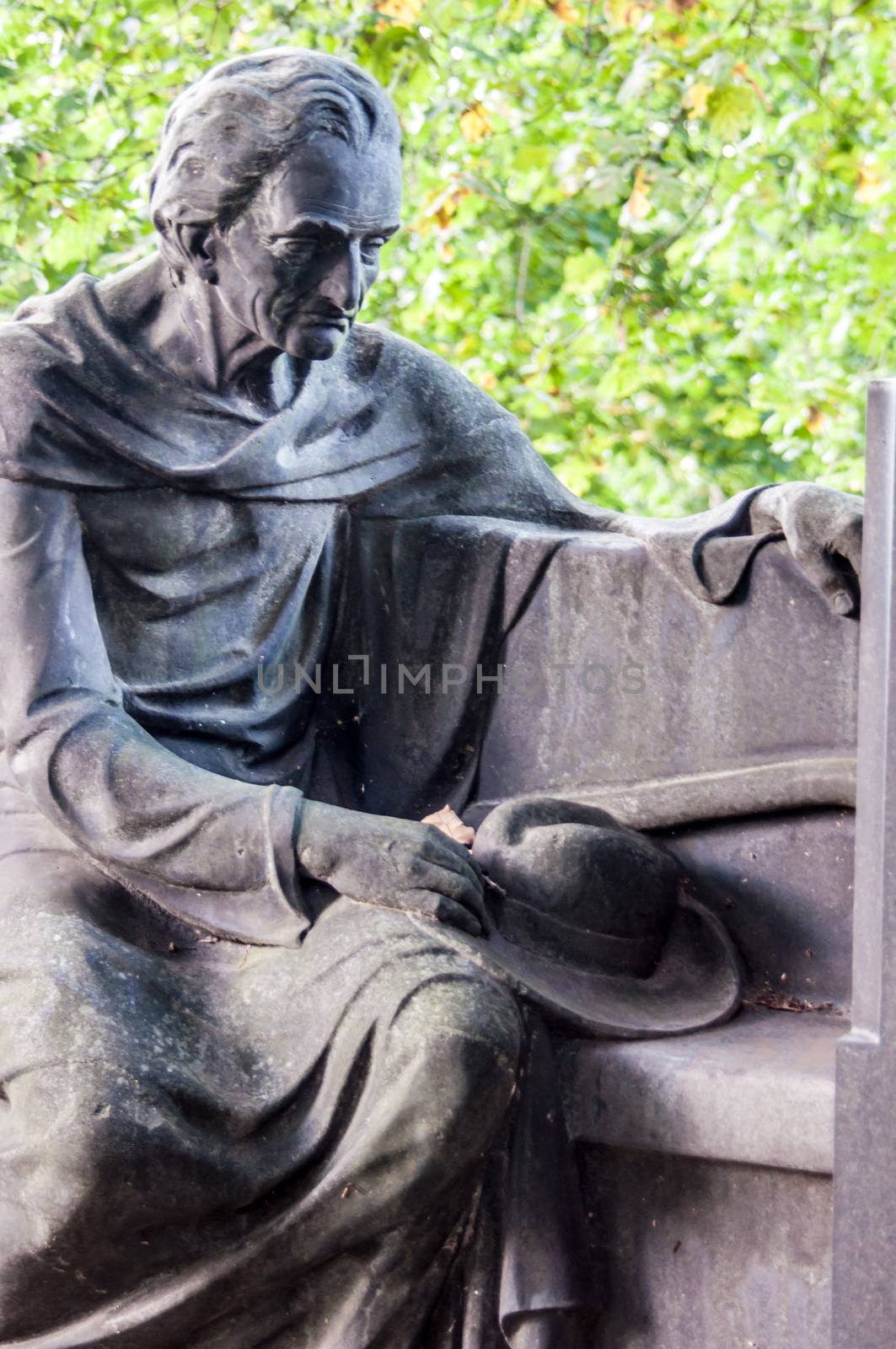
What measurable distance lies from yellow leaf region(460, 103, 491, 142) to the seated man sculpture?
392cm

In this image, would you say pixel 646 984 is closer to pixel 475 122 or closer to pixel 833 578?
pixel 833 578

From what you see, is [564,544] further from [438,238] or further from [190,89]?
[438,238]

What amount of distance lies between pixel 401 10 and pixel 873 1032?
15.6 ft

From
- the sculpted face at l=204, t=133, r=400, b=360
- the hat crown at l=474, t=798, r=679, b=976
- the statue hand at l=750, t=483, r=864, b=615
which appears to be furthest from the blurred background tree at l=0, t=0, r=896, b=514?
the hat crown at l=474, t=798, r=679, b=976

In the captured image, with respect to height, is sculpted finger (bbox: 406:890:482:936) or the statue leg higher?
sculpted finger (bbox: 406:890:482:936)

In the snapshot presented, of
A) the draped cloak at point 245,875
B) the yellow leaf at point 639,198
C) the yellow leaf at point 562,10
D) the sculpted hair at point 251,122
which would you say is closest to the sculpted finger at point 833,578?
the draped cloak at point 245,875

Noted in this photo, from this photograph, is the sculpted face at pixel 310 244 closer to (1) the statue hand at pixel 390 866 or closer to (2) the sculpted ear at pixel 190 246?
(2) the sculpted ear at pixel 190 246

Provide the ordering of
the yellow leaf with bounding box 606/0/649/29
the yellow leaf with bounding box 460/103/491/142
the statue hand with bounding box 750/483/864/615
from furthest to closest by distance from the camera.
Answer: the yellow leaf with bounding box 460/103/491/142, the yellow leaf with bounding box 606/0/649/29, the statue hand with bounding box 750/483/864/615

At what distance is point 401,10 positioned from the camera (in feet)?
22.2

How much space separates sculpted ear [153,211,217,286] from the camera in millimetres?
3469

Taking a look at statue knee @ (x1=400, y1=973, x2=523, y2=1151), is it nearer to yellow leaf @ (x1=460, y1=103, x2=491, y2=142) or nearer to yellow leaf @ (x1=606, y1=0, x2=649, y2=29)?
yellow leaf @ (x1=606, y1=0, x2=649, y2=29)

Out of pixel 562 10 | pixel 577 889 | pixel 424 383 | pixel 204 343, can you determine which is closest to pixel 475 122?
pixel 562 10

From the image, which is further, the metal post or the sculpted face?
the sculpted face

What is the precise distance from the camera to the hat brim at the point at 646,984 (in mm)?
3156
